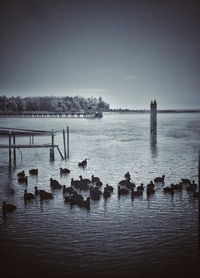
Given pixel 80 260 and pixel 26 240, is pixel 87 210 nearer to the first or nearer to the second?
pixel 26 240

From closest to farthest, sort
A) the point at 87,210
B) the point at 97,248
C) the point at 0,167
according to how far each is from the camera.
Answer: the point at 97,248 < the point at 87,210 < the point at 0,167

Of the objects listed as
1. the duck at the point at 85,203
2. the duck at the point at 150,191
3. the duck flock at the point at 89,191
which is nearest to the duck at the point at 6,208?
the duck flock at the point at 89,191

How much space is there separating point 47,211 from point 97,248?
17.7 ft

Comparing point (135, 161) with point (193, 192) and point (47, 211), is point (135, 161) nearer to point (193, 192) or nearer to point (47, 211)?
point (193, 192)

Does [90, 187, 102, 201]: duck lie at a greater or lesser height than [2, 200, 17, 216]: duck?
greater

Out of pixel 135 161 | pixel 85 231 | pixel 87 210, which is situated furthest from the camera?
pixel 135 161

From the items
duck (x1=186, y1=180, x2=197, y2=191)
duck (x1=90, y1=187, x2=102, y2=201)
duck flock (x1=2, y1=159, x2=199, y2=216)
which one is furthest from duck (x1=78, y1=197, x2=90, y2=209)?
duck (x1=186, y1=180, x2=197, y2=191)

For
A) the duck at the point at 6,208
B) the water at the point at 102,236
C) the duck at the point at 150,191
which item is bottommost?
the water at the point at 102,236

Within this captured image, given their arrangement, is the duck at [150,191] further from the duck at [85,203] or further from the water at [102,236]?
the duck at [85,203]

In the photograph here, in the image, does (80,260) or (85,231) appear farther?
(85,231)

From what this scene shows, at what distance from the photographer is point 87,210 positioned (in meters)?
19.1

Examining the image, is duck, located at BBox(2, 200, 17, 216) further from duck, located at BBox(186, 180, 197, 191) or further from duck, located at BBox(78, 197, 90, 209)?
duck, located at BBox(186, 180, 197, 191)

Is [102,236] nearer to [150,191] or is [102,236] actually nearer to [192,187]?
[150,191]

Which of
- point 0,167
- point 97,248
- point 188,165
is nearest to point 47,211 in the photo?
point 97,248
